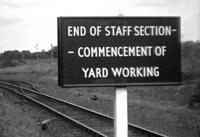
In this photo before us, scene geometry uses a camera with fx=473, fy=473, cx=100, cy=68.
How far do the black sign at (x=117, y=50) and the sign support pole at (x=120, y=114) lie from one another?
0.23m

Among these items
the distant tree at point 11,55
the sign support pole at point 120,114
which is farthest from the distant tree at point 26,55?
the sign support pole at point 120,114

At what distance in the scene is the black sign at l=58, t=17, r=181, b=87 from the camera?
7.40 metres

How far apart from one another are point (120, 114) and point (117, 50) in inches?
41.0

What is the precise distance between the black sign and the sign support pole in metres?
0.23

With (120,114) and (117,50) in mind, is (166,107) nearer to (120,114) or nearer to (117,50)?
(120,114)

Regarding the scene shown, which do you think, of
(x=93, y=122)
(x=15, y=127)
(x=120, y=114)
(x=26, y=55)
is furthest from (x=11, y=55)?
(x=120, y=114)

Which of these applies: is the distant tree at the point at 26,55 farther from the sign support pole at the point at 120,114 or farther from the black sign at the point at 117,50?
the black sign at the point at 117,50

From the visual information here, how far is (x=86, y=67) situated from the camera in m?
7.46

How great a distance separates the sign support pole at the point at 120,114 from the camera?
764 centimetres

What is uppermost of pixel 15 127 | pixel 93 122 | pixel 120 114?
pixel 120 114

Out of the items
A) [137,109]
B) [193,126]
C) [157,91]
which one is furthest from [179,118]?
[157,91]

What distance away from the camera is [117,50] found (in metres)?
7.52

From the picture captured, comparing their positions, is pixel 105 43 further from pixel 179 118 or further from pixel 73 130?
pixel 179 118

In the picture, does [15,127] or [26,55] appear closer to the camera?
[15,127]
